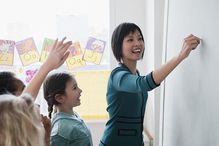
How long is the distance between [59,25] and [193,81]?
1.66 meters

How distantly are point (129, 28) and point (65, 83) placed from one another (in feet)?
1.27

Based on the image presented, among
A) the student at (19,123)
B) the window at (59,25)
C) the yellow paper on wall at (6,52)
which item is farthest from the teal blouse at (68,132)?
the yellow paper on wall at (6,52)

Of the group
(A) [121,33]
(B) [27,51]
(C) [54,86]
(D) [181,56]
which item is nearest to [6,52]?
(B) [27,51]

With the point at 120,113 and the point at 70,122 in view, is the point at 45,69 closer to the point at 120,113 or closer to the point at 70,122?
the point at 70,122

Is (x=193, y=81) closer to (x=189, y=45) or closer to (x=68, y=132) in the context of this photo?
(x=189, y=45)

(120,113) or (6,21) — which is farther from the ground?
(6,21)

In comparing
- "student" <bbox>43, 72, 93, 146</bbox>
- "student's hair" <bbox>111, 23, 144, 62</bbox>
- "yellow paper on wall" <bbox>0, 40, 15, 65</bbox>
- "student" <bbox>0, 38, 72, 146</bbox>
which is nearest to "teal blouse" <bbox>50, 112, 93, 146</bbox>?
"student" <bbox>43, 72, 93, 146</bbox>

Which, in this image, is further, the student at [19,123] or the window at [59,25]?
the window at [59,25]

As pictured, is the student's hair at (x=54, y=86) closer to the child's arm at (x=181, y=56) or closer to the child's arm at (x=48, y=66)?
the child's arm at (x=48, y=66)

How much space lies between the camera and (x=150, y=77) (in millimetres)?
1124

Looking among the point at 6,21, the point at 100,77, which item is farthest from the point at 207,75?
the point at 6,21

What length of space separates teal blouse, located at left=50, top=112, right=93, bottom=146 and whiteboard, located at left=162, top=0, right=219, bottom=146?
0.39 meters

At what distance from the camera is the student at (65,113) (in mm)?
1321

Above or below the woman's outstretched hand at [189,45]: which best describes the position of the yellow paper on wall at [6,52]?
below
